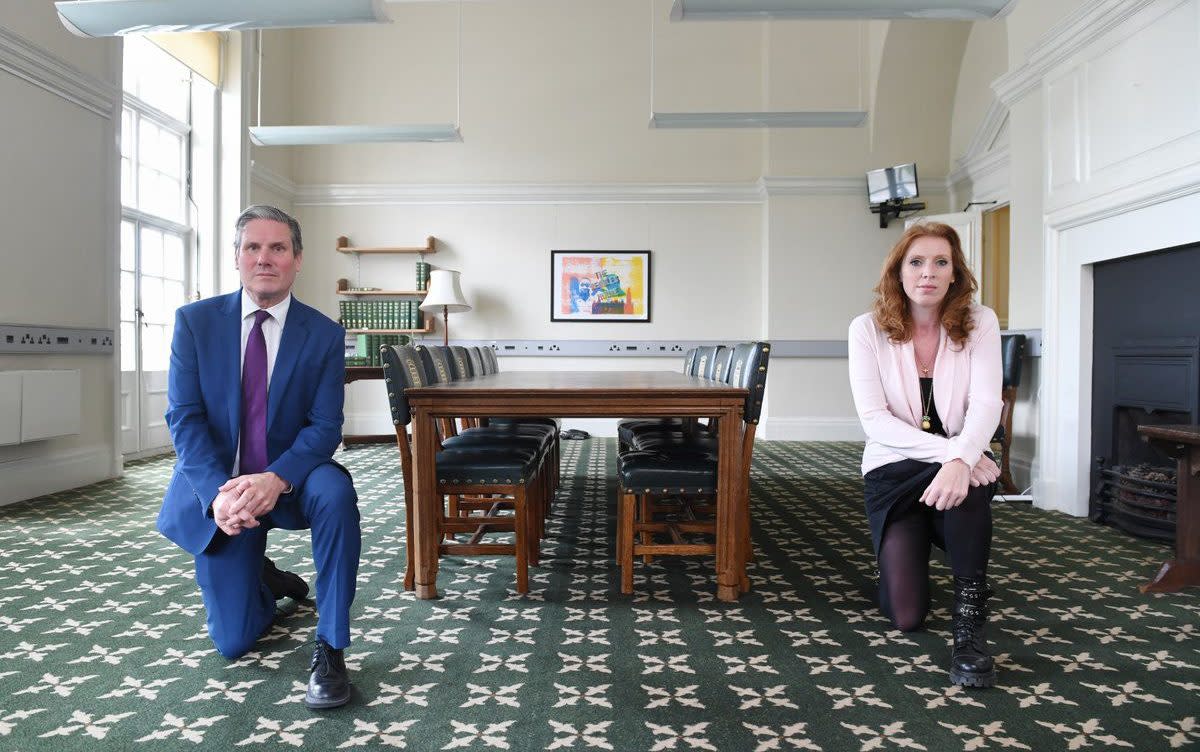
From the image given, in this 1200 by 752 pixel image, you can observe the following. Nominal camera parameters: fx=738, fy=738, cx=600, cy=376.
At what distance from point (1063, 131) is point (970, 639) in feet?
10.7

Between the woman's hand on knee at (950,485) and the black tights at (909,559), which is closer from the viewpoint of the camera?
the woman's hand on knee at (950,485)

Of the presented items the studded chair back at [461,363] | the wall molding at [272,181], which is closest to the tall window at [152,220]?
the wall molding at [272,181]

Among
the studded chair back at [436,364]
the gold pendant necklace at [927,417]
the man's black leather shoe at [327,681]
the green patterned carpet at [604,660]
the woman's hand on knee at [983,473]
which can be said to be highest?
the studded chair back at [436,364]

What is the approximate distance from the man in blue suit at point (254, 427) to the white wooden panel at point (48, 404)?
2830 millimetres

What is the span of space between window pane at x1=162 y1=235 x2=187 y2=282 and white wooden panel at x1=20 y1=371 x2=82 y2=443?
6.09 feet

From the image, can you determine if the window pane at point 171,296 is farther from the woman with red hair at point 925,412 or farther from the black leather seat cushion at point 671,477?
the woman with red hair at point 925,412

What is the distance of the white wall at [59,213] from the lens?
406 centimetres

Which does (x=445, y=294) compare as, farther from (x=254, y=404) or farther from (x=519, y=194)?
(x=254, y=404)

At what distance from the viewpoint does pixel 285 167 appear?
7410 mm

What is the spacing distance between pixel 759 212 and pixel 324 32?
484cm

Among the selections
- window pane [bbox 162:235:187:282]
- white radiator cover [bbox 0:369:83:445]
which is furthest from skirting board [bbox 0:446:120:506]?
window pane [bbox 162:235:187:282]

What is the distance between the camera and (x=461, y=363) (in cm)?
394

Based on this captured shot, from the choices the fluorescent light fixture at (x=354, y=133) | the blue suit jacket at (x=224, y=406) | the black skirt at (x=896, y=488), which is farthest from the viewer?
the fluorescent light fixture at (x=354, y=133)

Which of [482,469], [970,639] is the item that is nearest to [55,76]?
[482,469]
